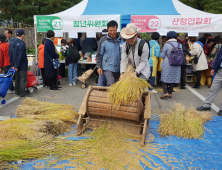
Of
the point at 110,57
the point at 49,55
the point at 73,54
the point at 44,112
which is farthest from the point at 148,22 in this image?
the point at 44,112

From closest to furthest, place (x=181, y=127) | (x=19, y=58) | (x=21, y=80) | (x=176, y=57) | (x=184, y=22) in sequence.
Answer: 1. (x=181, y=127)
2. (x=176, y=57)
3. (x=19, y=58)
4. (x=21, y=80)
5. (x=184, y=22)

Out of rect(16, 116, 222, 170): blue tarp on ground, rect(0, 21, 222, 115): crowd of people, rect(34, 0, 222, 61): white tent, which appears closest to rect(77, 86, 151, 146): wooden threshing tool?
rect(16, 116, 222, 170): blue tarp on ground

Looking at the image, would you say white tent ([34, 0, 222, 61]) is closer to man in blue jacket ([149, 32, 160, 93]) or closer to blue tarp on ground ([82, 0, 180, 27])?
blue tarp on ground ([82, 0, 180, 27])

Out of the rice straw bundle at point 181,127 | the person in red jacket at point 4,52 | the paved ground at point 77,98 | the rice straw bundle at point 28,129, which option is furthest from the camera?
the person in red jacket at point 4,52

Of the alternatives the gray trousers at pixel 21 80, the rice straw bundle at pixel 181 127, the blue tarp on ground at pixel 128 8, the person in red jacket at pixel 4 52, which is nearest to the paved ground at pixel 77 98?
the gray trousers at pixel 21 80

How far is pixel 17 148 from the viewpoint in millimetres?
2695

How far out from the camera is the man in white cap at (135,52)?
3605mm

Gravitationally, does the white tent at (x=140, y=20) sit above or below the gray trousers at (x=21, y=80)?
above

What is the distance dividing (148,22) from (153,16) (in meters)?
0.26

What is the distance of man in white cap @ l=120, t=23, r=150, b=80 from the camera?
11.8 ft

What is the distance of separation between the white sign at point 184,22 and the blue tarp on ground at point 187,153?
4.30 metres

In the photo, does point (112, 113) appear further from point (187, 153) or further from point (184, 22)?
point (184, 22)

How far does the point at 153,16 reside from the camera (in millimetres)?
6906

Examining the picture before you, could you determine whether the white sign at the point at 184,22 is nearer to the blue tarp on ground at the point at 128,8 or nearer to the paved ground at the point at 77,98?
the blue tarp on ground at the point at 128,8
